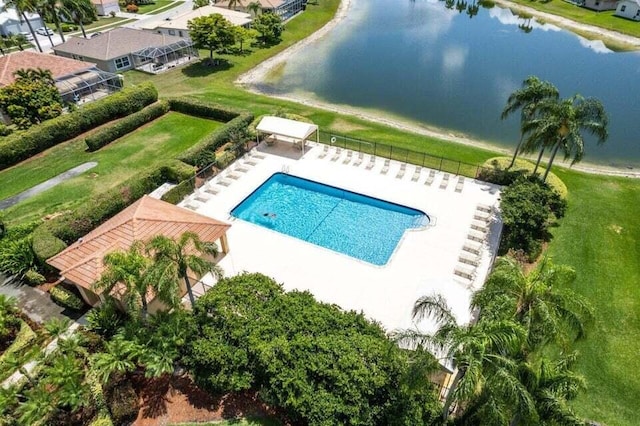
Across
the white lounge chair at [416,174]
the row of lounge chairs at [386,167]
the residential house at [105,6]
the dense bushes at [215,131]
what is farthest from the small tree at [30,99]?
the residential house at [105,6]

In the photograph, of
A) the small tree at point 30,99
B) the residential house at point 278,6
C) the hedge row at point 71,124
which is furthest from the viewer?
the residential house at point 278,6

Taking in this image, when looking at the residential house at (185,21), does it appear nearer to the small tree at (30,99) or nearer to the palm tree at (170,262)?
the small tree at (30,99)

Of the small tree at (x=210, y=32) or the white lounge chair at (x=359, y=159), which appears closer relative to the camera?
the white lounge chair at (x=359, y=159)

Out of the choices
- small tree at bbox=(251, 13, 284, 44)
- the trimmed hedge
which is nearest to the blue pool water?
the trimmed hedge

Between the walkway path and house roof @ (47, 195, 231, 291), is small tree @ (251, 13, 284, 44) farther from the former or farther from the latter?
house roof @ (47, 195, 231, 291)

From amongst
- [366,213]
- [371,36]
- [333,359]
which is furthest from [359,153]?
[371,36]

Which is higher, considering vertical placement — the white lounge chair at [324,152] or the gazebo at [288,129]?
the gazebo at [288,129]
